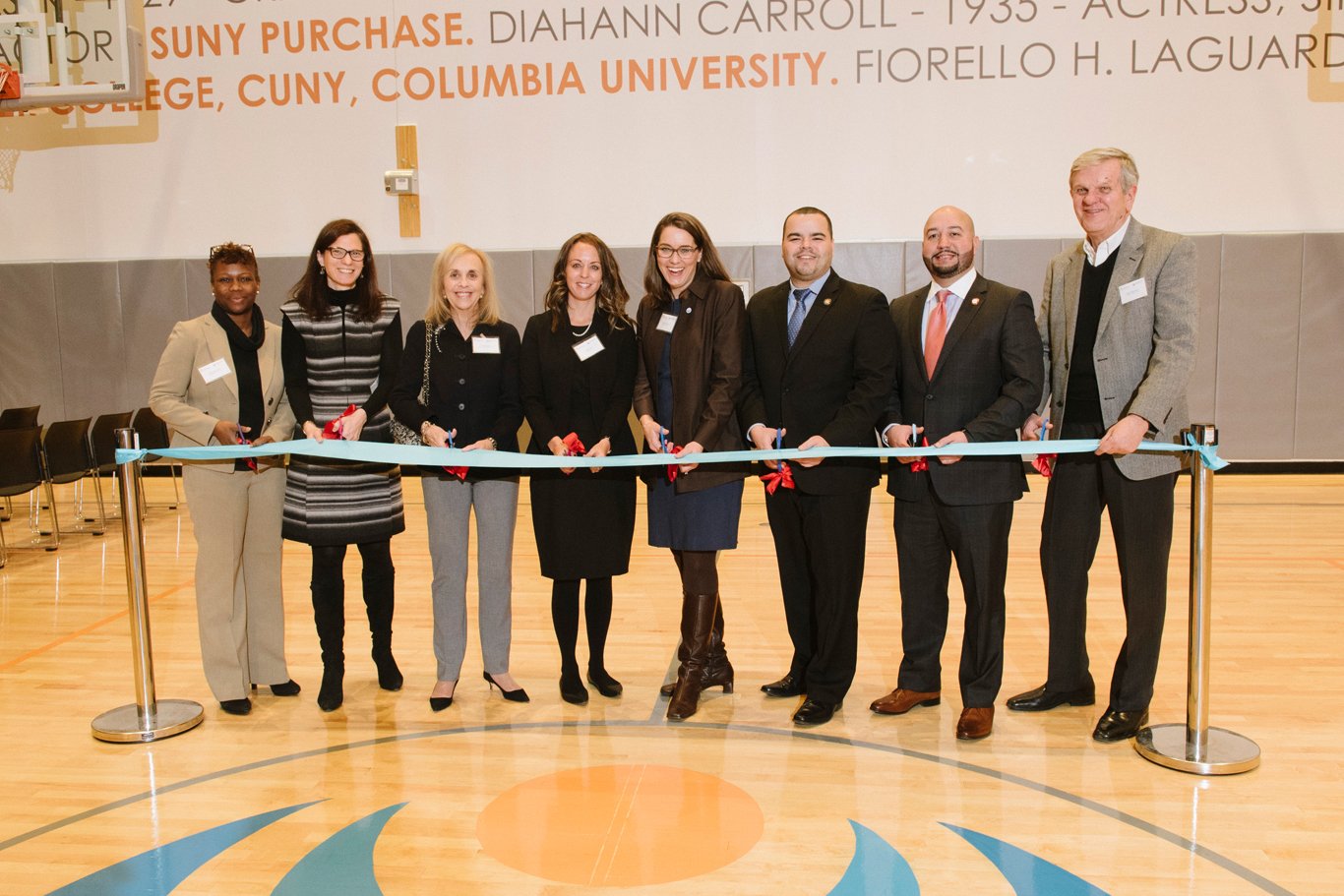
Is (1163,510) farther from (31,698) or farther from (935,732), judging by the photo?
(31,698)

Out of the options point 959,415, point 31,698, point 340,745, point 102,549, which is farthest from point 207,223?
point 959,415

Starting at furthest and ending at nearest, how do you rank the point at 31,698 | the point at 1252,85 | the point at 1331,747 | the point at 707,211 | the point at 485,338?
the point at 707,211
the point at 1252,85
the point at 31,698
the point at 485,338
the point at 1331,747

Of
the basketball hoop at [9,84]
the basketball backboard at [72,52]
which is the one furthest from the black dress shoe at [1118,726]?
the basketball hoop at [9,84]

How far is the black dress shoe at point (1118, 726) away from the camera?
3.57 m

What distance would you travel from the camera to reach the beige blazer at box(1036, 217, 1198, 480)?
11.2 ft

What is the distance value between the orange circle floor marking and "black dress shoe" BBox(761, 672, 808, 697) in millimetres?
776

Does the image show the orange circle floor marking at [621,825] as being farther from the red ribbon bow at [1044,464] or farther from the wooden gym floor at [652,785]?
the red ribbon bow at [1044,464]

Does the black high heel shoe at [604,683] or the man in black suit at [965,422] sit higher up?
the man in black suit at [965,422]

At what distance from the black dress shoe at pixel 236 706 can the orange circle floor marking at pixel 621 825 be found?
1257 mm

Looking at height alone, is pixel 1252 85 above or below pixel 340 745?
above

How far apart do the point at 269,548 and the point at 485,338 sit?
1156mm

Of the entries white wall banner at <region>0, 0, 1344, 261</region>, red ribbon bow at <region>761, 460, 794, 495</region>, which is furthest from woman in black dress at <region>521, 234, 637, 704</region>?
white wall banner at <region>0, 0, 1344, 261</region>

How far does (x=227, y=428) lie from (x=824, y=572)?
216 cm

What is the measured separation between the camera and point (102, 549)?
6992 mm
